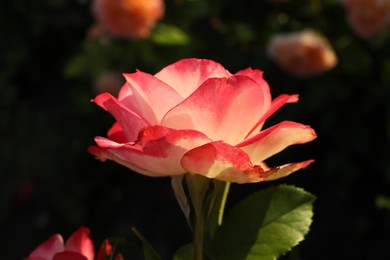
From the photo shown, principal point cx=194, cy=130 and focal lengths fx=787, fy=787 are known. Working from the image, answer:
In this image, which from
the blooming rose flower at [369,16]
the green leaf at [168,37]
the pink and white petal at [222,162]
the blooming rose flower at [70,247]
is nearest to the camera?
the pink and white petal at [222,162]

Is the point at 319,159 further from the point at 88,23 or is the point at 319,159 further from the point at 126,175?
the point at 88,23

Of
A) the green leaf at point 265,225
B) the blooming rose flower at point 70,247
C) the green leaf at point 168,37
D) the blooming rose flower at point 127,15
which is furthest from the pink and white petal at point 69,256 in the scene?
the green leaf at point 168,37

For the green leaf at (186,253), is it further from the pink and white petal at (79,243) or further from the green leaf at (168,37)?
the green leaf at (168,37)

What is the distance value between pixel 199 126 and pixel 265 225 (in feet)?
0.37

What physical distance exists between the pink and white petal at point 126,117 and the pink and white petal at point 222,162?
4cm

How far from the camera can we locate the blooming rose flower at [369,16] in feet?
7.28

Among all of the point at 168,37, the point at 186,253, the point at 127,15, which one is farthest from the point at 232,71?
the point at 186,253

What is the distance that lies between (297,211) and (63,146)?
242 centimetres

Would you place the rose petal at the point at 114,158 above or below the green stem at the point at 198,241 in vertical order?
above

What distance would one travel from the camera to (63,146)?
298 cm

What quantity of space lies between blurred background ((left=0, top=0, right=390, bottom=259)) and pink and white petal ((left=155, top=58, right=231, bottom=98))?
169 centimetres

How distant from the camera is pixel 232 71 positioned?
2580mm

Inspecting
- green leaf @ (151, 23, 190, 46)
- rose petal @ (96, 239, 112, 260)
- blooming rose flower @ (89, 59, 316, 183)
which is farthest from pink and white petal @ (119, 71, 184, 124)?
green leaf @ (151, 23, 190, 46)

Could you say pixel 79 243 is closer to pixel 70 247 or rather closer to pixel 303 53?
pixel 70 247
